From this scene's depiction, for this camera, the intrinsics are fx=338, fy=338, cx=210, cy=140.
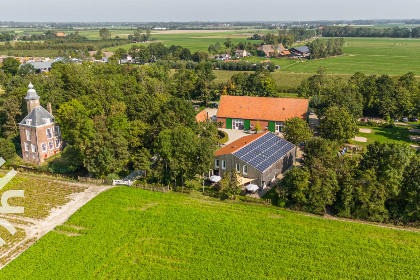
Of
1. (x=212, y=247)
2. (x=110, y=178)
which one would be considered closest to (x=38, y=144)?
(x=110, y=178)

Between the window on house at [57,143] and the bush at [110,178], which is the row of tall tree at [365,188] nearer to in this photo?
the bush at [110,178]

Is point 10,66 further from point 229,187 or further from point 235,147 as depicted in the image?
point 229,187

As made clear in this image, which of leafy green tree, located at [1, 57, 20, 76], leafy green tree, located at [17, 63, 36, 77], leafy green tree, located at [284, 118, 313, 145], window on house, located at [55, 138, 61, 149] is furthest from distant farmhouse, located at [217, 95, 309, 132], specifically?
leafy green tree, located at [1, 57, 20, 76]

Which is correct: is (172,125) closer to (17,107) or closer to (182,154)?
(182,154)

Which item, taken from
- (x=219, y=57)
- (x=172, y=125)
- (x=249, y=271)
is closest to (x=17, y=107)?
(x=172, y=125)

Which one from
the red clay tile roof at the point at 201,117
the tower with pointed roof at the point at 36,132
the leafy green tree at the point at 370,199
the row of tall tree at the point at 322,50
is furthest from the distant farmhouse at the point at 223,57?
the leafy green tree at the point at 370,199

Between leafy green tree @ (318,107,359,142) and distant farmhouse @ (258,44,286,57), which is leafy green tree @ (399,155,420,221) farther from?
distant farmhouse @ (258,44,286,57)

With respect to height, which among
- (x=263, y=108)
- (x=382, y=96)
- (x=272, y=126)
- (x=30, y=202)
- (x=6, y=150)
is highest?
(x=382, y=96)
